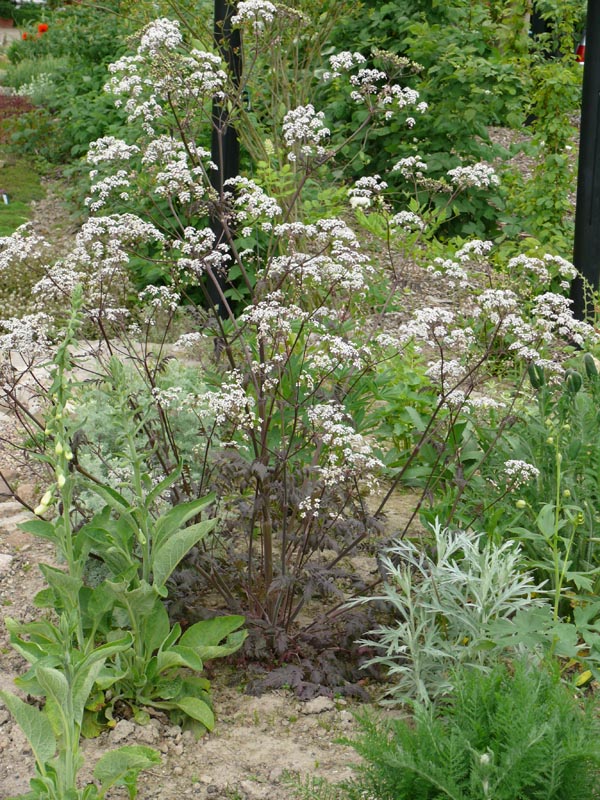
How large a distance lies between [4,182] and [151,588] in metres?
8.13

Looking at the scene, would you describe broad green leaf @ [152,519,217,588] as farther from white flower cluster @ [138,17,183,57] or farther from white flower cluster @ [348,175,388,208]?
white flower cluster @ [138,17,183,57]

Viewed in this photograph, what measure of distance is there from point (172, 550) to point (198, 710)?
48 centimetres

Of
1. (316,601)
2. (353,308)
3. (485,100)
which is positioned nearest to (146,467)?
(316,601)

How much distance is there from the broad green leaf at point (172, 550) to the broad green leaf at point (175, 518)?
3 centimetres

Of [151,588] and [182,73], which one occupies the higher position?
[182,73]

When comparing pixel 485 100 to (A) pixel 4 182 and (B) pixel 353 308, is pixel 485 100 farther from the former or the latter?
(A) pixel 4 182

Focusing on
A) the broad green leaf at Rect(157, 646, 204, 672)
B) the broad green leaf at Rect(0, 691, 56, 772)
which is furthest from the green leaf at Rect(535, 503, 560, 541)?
the broad green leaf at Rect(0, 691, 56, 772)

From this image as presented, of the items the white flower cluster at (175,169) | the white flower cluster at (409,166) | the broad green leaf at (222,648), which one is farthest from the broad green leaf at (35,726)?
the white flower cluster at (409,166)

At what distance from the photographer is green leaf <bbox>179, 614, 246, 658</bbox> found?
3188 millimetres

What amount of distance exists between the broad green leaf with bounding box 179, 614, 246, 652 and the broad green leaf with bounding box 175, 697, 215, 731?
0.19 meters

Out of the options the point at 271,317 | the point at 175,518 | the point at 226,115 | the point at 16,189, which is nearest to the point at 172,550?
the point at 175,518

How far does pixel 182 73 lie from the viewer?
370 cm

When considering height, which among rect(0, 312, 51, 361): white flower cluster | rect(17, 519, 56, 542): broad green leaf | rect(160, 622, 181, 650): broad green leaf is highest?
rect(0, 312, 51, 361): white flower cluster

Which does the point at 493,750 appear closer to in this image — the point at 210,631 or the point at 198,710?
the point at 198,710
